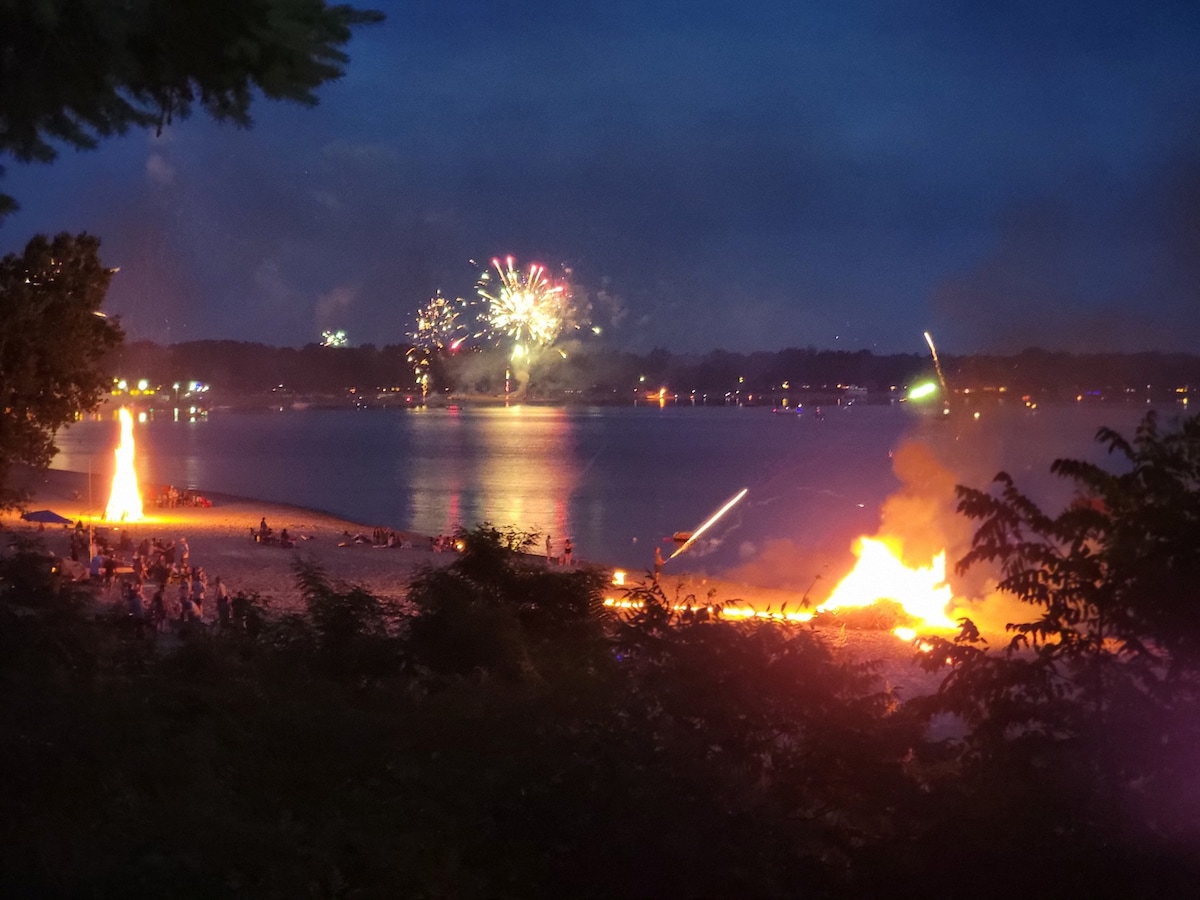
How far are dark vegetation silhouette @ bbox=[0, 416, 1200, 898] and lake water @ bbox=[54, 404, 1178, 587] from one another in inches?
649

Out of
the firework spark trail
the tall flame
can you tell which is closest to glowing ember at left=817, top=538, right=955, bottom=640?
the tall flame

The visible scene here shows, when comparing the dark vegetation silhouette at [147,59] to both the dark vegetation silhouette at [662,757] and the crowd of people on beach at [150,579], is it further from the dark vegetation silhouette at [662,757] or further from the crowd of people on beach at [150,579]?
the crowd of people on beach at [150,579]

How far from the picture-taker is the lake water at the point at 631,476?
48.9m

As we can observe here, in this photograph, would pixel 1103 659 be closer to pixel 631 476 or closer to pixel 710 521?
pixel 710 521

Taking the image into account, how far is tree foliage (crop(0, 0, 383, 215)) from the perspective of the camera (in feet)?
13.6

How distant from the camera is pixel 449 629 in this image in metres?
7.83

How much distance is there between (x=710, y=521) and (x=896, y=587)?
2734cm

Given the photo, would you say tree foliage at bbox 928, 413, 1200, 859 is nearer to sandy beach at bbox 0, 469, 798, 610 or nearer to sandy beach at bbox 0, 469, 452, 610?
sandy beach at bbox 0, 469, 798, 610

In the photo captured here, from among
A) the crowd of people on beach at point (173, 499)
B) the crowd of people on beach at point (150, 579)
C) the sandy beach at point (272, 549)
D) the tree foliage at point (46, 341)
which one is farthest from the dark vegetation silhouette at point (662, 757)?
the crowd of people on beach at point (173, 499)

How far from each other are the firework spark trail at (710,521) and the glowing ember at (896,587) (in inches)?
546

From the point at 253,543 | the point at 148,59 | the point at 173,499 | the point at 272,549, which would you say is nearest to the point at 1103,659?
the point at 148,59

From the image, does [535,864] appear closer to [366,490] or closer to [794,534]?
[794,534]

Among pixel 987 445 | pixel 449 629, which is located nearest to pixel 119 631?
pixel 449 629

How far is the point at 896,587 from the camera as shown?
84.1 ft
